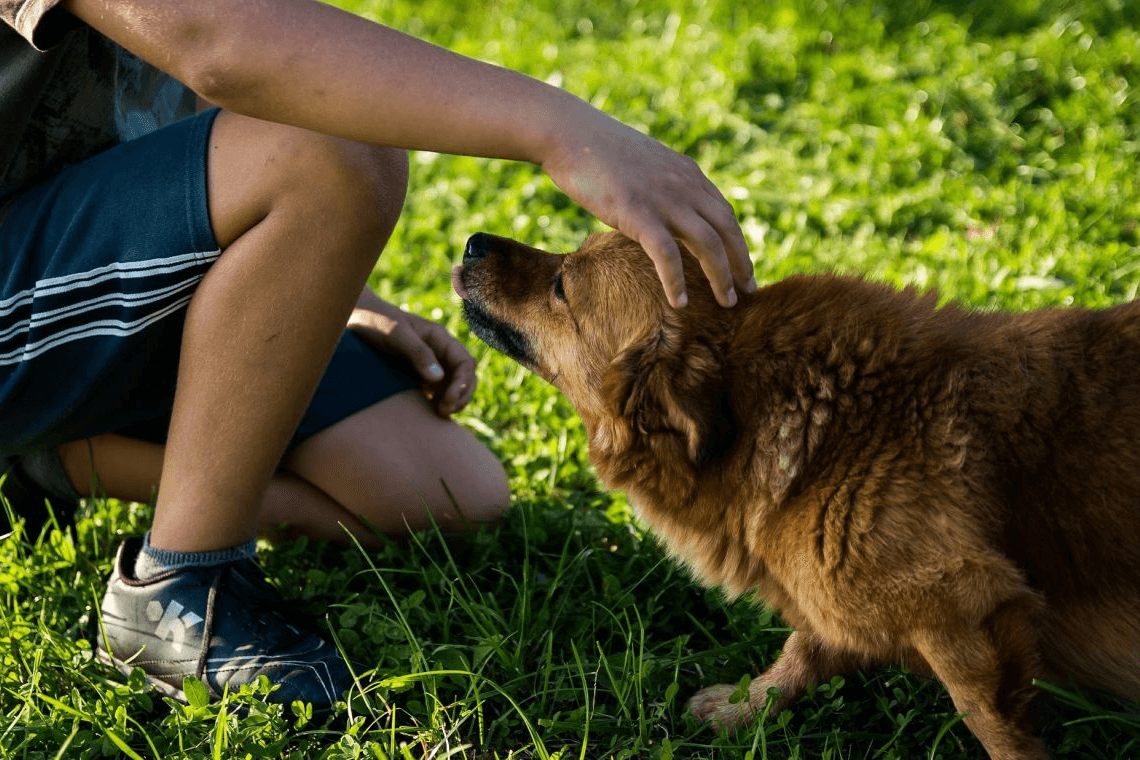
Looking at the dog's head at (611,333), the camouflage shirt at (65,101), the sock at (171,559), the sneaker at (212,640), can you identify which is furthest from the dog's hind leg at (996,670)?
the camouflage shirt at (65,101)

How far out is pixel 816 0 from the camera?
632 centimetres

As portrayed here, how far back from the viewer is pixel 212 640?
2.61 metres

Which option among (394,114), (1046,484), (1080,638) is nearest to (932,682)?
(1080,638)

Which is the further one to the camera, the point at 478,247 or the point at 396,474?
the point at 396,474

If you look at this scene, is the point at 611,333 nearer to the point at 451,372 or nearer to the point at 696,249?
the point at 696,249

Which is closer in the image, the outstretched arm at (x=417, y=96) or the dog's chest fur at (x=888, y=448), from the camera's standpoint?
the outstretched arm at (x=417, y=96)

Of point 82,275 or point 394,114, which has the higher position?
point 394,114

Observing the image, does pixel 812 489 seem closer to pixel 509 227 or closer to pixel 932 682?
pixel 932 682

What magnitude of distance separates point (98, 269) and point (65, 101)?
51 centimetres

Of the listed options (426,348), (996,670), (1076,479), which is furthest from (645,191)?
(426,348)

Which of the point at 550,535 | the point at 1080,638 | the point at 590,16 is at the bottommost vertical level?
the point at 550,535

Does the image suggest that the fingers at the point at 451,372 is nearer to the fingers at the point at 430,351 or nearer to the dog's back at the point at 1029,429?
the fingers at the point at 430,351

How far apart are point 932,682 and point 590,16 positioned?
5.34 meters

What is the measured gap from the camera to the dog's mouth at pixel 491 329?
9.26 ft
